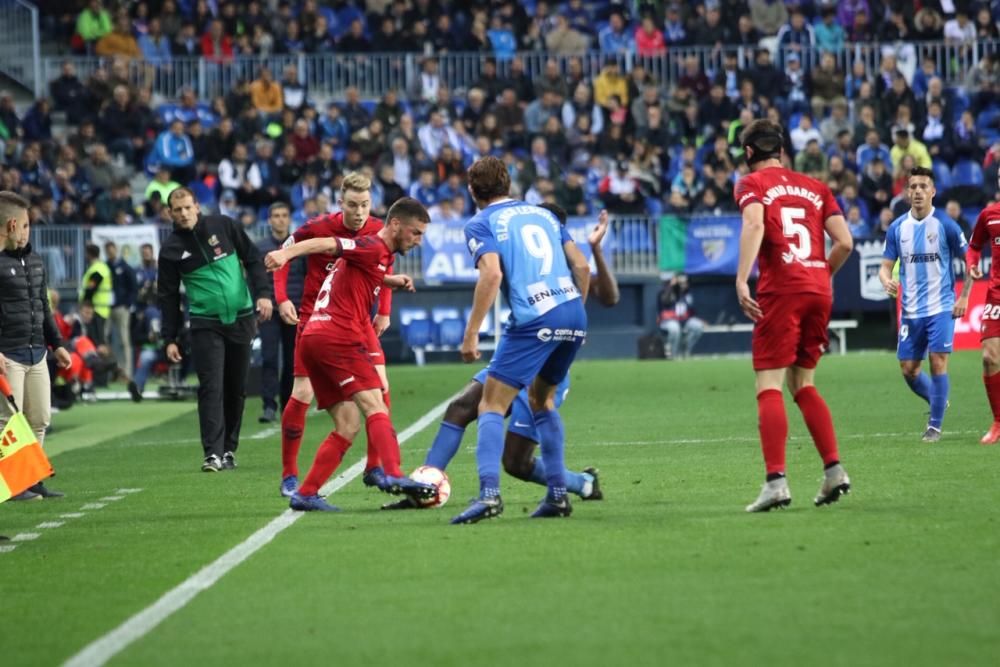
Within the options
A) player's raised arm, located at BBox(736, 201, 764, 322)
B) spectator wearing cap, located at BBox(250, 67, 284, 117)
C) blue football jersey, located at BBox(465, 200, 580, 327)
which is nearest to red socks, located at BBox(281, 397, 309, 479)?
blue football jersey, located at BBox(465, 200, 580, 327)

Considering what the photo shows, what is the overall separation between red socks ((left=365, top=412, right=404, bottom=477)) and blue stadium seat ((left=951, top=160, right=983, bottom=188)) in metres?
22.6

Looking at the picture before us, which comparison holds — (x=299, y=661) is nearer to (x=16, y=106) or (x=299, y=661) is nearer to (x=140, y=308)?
(x=140, y=308)

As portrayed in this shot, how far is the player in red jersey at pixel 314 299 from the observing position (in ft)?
36.1

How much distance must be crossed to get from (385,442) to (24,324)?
3.72 meters

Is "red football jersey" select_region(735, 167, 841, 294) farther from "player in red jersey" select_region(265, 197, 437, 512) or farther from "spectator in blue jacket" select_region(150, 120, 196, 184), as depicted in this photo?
"spectator in blue jacket" select_region(150, 120, 196, 184)

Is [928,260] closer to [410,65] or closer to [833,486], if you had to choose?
[833,486]

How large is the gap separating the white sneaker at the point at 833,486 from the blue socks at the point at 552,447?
4.59ft

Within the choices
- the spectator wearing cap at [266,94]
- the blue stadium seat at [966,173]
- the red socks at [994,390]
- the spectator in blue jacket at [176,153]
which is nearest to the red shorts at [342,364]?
the red socks at [994,390]

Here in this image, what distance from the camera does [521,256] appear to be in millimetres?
9414

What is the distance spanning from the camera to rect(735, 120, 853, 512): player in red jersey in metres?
9.55

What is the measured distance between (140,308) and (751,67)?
1276cm

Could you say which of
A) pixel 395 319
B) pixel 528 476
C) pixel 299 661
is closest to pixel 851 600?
pixel 299 661

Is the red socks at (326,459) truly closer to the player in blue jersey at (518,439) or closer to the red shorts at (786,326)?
the player in blue jersey at (518,439)

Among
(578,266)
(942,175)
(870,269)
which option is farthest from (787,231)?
(942,175)
